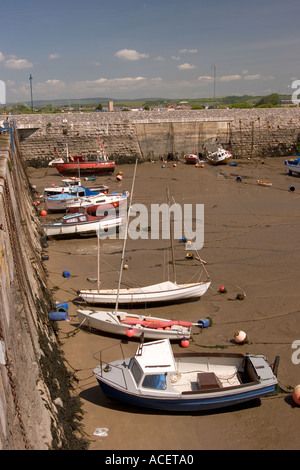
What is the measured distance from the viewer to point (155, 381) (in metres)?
8.68

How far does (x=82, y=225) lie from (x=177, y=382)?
460 inches

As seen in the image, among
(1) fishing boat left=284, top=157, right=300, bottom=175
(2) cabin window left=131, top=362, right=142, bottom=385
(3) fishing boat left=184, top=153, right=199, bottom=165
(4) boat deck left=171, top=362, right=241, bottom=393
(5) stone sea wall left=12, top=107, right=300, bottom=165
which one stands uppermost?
(5) stone sea wall left=12, top=107, right=300, bottom=165

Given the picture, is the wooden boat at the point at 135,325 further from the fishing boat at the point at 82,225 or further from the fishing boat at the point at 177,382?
the fishing boat at the point at 82,225

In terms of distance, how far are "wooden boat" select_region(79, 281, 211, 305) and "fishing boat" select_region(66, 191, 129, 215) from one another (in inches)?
357

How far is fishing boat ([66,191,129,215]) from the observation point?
2162 centimetres

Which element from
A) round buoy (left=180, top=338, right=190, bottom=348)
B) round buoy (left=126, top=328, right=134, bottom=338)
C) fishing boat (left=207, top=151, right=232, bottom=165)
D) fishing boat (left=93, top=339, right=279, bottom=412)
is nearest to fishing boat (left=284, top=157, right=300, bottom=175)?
fishing boat (left=207, top=151, right=232, bottom=165)

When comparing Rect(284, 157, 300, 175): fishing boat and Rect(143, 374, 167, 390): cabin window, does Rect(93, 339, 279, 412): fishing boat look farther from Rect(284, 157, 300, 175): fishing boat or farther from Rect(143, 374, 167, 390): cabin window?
Rect(284, 157, 300, 175): fishing boat

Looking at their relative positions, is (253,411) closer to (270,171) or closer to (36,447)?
(36,447)

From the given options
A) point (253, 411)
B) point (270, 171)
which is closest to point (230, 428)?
point (253, 411)

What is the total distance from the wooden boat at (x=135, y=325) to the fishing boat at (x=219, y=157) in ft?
80.9

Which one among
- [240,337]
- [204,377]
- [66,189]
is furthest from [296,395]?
[66,189]

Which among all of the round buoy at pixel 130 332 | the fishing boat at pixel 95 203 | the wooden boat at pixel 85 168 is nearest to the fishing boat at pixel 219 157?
the wooden boat at pixel 85 168

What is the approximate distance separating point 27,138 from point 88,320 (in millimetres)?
26527

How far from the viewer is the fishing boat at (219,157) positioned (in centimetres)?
3472
